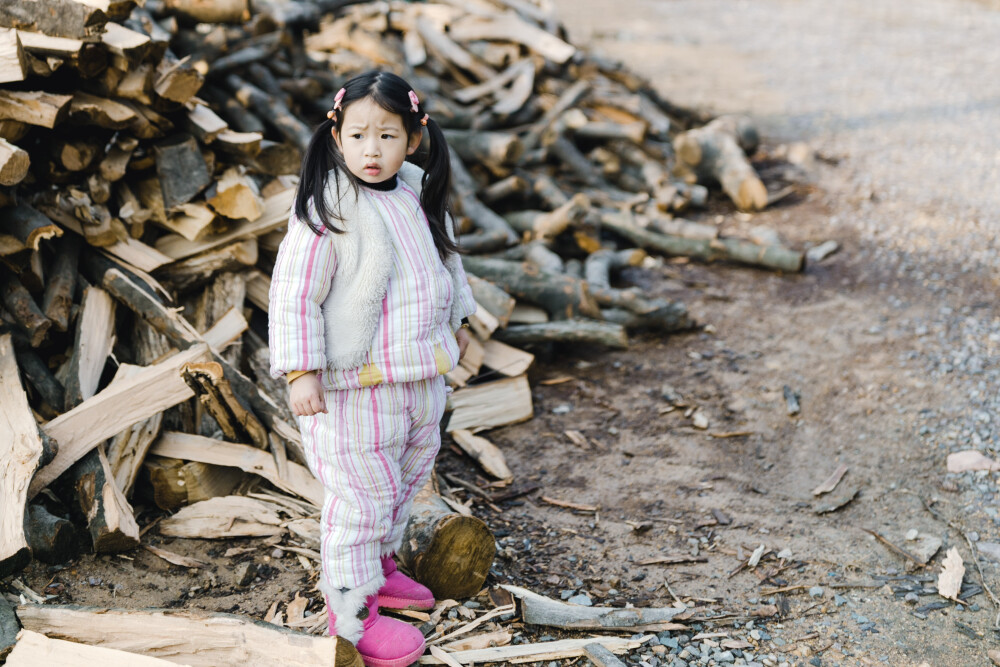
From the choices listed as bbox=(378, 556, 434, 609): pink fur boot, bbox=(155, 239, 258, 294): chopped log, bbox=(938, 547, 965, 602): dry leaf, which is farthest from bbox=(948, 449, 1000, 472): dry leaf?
bbox=(155, 239, 258, 294): chopped log

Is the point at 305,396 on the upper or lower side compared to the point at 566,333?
upper

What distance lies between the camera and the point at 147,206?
13.9 ft

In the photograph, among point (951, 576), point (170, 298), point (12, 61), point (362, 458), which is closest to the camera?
point (362, 458)

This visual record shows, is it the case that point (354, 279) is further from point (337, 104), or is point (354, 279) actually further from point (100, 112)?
point (100, 112)

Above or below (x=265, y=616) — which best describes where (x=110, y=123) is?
above

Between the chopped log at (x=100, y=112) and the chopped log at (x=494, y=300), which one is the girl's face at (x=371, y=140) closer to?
the chopped log at (x=100, y=112)

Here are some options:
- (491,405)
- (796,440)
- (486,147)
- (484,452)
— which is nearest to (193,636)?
(484,452)

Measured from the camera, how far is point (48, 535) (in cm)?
312

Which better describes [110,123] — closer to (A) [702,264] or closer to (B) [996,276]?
(A) [702,264]

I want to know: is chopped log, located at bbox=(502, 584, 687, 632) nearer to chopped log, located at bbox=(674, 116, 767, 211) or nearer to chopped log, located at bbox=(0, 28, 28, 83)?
chopped log, located at bbox=(0, 28, 28, 83)

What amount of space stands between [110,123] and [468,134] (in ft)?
11.9

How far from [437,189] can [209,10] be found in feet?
13.3

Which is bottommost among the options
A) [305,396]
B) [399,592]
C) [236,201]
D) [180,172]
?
[399,592]

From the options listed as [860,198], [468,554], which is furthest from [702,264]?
[468,554]
